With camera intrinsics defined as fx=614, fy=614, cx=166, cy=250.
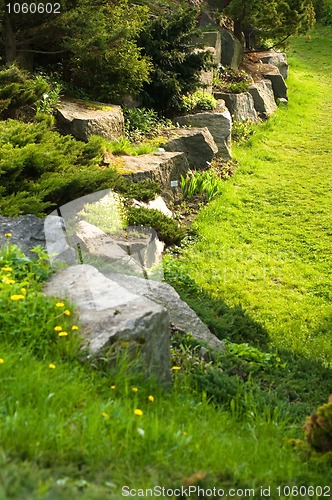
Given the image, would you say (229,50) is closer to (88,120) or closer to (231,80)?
(231,80)

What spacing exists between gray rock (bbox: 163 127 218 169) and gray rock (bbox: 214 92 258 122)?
2.83m

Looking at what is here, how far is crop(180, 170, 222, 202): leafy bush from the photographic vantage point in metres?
10.3

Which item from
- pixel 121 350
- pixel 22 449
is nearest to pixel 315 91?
pixel 121 350

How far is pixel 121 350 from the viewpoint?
3553 mm

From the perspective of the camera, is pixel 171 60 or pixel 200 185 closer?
pixel 200 185

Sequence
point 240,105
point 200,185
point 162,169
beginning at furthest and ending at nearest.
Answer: point 240,105 → point 200,185 → point 162,169

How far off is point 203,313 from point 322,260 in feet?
12.0

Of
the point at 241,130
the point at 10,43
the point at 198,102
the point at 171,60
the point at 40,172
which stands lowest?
the point at 241,130

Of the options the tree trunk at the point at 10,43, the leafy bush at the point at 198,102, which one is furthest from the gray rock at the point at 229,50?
the tree trunk at the point at 10,43

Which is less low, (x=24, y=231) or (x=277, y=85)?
(x=24, y=231)

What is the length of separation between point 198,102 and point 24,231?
848cm

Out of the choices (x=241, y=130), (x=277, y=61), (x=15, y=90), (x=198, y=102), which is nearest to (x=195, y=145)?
(x=198, y=102)

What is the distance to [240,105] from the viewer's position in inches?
560

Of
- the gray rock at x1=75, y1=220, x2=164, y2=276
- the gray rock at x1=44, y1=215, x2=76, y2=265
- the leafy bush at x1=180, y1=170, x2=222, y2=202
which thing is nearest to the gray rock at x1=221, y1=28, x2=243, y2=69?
the leafy bush at x1=180, y1=170, x2=222, y2=202
